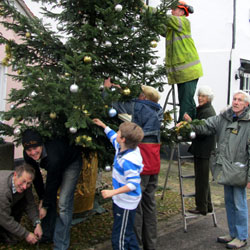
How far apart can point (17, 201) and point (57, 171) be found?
2.38ft

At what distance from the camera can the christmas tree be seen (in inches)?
127

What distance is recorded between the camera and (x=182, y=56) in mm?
4910

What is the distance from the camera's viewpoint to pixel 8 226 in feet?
11.7

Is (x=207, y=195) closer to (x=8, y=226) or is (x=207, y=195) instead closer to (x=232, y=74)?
(x=8, y=226)

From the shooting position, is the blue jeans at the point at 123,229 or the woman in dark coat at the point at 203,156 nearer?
the blue jeans at the point at 123,229

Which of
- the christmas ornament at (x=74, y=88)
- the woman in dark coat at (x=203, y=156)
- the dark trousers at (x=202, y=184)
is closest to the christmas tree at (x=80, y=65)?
the christmas ornament at (x=74, y=88)

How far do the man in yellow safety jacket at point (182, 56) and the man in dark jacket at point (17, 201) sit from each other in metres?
2.60

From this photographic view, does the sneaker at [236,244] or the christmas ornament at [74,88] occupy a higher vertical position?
the christmas ornament at [74,88]

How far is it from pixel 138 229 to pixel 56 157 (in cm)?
126

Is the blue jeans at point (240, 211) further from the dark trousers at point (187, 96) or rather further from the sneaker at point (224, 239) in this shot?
the dark trousers at point (187, 96)

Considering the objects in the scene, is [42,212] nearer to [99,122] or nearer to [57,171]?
[57,171]

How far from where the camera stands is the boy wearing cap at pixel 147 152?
381 cm

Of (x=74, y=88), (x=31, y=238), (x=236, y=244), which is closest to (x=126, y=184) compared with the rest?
(x=74, y=88)

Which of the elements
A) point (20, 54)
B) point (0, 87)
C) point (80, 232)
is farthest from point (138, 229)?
point (0, 87)
